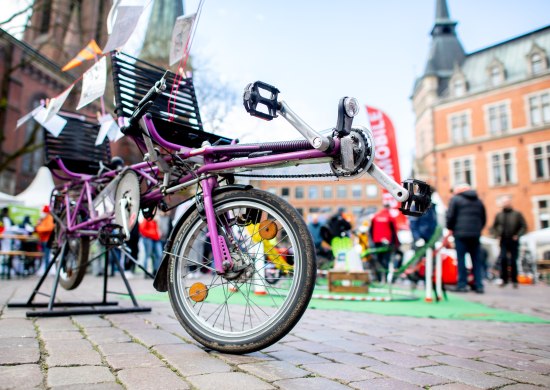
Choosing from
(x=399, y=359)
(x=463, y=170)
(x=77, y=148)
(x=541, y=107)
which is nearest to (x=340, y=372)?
(x=399, y=359)

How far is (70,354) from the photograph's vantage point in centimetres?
222

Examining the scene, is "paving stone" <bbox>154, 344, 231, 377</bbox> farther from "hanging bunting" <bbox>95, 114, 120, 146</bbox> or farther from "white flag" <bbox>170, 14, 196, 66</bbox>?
"hanging bunting" <bbox>95, 114, 120, 146</bbox>

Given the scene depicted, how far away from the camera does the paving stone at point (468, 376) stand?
1967mm

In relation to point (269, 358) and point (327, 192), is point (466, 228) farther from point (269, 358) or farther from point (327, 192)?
point (327, 192)

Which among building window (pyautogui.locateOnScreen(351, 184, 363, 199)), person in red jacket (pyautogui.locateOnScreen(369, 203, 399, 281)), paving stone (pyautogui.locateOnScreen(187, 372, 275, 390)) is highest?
building window (pyautogui.locateOnScreen(351, 184, 363, 199))

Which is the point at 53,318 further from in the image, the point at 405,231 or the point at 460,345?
the point at 405,231

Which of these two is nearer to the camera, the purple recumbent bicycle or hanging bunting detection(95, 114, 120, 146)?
the purple recumbent bicycle

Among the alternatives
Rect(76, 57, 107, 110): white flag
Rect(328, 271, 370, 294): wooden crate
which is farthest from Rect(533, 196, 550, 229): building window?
Rect(76, 57, 107, 110): white flag

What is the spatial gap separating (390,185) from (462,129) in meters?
42.9

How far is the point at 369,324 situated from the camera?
12.9 feet

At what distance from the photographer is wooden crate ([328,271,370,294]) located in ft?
23.3

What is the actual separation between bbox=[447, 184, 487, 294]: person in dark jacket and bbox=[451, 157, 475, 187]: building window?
34709 mm

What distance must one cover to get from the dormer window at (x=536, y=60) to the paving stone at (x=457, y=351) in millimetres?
40985

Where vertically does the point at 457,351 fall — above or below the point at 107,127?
below
